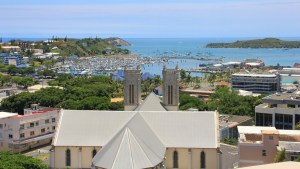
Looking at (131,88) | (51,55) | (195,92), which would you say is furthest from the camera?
(51,55)

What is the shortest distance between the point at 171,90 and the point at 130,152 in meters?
12.1

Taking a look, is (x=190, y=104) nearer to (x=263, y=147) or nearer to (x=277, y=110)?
(x=277, y=110)

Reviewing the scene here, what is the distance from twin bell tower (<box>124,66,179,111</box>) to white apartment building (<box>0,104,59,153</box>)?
12513 millimetres

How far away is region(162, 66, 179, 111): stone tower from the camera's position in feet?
118

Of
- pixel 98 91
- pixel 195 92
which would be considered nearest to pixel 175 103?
pixel 98 91

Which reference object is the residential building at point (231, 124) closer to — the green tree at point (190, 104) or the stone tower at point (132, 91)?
the green tree at point (190, 104)

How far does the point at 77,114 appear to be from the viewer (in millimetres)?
30391

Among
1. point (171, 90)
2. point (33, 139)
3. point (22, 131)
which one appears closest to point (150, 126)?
point (171, 90)

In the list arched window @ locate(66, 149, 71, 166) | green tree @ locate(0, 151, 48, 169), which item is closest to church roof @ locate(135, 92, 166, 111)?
arched window @ locate(66, 149, 71, 166)

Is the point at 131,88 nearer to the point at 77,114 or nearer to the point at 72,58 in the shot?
the point at 77,114

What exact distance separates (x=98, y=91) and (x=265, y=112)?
100ft

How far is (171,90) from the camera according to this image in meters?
35.9

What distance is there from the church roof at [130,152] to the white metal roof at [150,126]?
1879 mm

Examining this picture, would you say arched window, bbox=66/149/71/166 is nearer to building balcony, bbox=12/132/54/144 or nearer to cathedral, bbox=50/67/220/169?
cathedral, bbox=50/67/220/169
